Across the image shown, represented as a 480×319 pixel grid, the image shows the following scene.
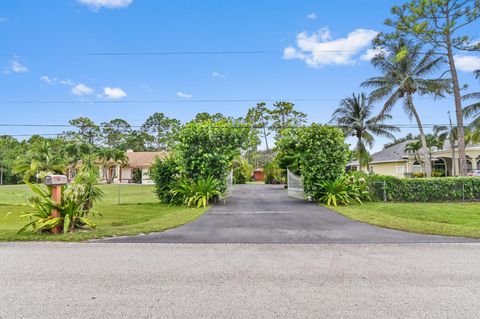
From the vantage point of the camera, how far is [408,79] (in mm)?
22031

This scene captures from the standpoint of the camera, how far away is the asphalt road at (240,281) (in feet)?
10.1

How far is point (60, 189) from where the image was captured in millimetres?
7168

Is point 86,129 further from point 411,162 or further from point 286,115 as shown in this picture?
point 411,162

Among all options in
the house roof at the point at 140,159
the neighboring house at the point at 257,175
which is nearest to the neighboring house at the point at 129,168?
the house roof at the point at 140,159

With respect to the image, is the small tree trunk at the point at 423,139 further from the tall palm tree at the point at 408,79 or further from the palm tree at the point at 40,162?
the palm tree at the point at 40,162

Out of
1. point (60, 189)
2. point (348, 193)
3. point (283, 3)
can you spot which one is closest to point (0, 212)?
point (60, 189)

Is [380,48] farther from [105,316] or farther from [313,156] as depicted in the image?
[105,316]

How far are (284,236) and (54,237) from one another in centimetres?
507

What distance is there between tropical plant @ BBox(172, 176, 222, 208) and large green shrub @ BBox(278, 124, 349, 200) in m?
4.20

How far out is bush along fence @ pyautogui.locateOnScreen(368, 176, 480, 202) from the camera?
13703 millimetres

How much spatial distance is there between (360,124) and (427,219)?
20339mm

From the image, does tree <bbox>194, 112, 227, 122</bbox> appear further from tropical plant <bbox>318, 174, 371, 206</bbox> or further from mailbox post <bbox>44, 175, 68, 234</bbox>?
mailbox post <bbox>44, 175, 68, 234</bbox>

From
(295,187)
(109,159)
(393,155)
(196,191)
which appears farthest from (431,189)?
(109,159)

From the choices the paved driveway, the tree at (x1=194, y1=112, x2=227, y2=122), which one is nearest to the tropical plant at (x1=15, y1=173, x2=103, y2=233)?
the paved driveway
